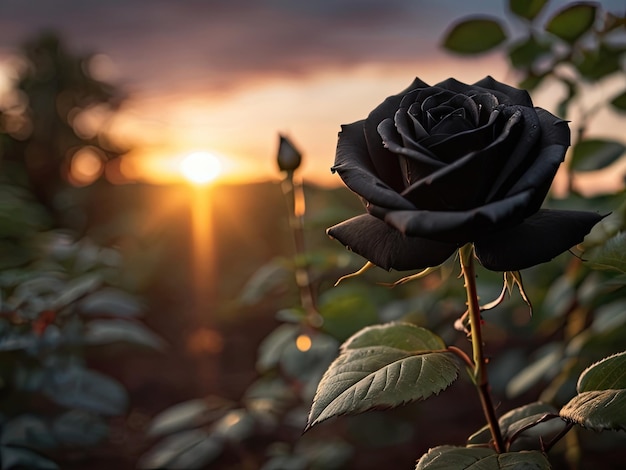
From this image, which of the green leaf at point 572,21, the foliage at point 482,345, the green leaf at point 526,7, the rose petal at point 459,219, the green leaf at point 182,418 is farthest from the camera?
the green leaf at point 182,418

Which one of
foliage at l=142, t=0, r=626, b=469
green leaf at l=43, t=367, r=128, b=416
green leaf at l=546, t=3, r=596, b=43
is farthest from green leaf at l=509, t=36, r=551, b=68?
green leaf at l=43, t=367, r=128, b=416

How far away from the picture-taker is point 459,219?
1.27ft

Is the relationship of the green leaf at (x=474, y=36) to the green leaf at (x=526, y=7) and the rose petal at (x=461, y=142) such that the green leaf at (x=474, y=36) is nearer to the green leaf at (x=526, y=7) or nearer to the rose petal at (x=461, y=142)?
the green leaf at (x=526, y=7)

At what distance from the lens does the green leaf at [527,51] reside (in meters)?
1.06

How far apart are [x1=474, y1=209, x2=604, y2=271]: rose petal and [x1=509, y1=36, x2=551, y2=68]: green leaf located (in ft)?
2.23

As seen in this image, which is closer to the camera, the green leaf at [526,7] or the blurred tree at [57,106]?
the green leaf at [526,7]

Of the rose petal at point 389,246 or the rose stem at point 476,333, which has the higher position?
the rose petal at point 389,246

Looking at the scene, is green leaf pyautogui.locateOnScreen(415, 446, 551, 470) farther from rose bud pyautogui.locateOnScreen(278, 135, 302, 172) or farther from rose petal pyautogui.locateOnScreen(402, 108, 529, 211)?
rose bud pyautogui.locateOnScreen(278, 135, 302, 172)

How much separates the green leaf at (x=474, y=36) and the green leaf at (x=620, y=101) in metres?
0.19

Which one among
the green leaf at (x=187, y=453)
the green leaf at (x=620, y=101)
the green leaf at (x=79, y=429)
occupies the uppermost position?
the green leaf at (x=620, y=101)

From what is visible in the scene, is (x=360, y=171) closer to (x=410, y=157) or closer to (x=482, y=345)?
(x=410, y=157)

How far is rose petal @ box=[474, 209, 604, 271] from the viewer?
1.38ft

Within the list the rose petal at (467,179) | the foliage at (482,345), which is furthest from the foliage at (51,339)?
the rose petal at (467,179)

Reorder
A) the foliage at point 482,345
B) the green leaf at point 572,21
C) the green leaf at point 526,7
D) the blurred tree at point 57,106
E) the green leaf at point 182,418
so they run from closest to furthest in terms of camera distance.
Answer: the foliage at point 482,345 < the green leaf at point 572,21 < the green leaf at point 526,7 < the green leaf at point 182,418 < the blurred tree at point 57,106
